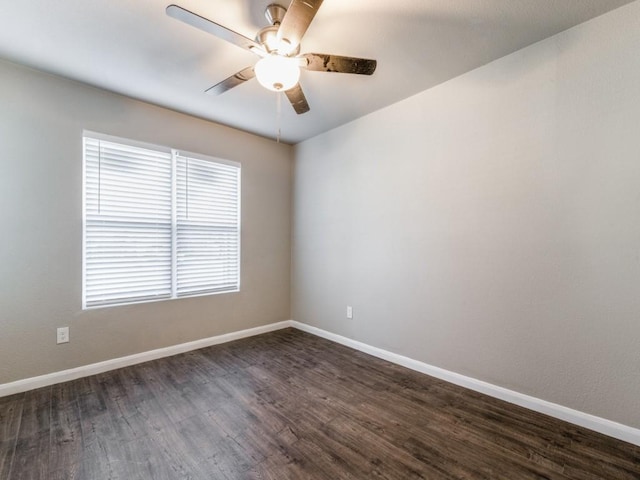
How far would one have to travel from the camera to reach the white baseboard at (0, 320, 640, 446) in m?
1.84

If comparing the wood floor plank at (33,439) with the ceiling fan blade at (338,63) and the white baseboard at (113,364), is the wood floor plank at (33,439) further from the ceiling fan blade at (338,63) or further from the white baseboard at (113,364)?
the ceiling fan blade at (338,63)

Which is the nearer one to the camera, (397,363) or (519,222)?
(519,222)

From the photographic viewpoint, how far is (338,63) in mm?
1734

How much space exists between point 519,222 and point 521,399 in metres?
1.31

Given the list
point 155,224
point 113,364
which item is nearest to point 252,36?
point 155,224

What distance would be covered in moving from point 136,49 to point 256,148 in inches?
70.5

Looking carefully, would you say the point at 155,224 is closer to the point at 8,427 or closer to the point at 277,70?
the point at 8,427

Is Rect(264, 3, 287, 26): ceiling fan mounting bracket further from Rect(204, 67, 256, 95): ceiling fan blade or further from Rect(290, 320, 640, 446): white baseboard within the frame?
Rect(290, 320, 640, 446): white baseboard

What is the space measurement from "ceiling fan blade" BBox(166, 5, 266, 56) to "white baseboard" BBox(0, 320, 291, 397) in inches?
114

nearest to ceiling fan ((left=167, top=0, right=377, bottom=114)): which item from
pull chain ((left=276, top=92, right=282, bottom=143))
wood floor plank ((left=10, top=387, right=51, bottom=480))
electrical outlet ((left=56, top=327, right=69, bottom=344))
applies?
pull chain ((left=276, top=92, right=282, bottom=143))

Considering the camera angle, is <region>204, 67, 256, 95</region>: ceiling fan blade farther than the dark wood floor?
Yes

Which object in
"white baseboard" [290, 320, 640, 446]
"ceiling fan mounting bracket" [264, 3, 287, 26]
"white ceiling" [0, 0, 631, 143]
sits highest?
"white ceiling" [0, 0, 631, 143]

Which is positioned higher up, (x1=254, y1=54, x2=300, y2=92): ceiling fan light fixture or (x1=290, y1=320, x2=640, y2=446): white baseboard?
(x1=254, y1=54, x2=300, y2=92): ceiling fan light fixture

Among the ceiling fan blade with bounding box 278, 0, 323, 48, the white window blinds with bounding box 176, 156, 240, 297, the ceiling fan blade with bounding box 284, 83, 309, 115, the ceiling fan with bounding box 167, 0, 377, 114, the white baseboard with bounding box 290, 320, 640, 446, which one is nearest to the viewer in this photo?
the ceiling fan blade with bounding box 278, 0, 323, 48
